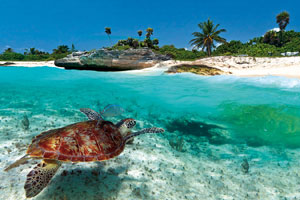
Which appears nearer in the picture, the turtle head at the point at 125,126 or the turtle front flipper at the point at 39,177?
the turtle front flipper at the point at 39,177

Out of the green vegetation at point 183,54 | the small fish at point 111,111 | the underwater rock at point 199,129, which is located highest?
the green vegetation at point 183,54

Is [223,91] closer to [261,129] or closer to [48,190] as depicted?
[261,129]

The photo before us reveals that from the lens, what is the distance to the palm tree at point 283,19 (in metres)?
37.0

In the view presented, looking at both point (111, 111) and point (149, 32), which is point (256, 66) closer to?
point (111, 111)

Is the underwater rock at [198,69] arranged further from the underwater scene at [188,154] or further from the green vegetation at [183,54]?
the green vegetation at [183,54]

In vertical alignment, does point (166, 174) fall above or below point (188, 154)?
above

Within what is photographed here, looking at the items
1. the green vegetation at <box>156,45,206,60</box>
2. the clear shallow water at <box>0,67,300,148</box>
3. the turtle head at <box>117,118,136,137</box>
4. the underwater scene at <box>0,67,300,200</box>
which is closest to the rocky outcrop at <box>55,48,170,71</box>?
the green vegetation at <box>156,45,206,60</box>

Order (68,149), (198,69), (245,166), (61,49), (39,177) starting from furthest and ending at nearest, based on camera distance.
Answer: (61,49)
(198,69)
(245,166)
(68,149)
(39,177)

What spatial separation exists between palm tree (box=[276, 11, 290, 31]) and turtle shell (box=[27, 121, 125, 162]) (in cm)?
5035

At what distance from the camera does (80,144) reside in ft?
8.02

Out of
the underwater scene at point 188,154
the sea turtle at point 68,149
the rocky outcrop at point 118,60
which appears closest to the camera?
the sea turtle at point 68,149

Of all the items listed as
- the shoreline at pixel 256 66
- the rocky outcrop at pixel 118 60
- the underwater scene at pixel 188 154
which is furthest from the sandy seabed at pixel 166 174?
the rocky outcrop at pixel 118 60

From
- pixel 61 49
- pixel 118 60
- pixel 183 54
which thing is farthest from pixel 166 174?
pixel 61 49

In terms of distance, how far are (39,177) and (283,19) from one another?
170ft
